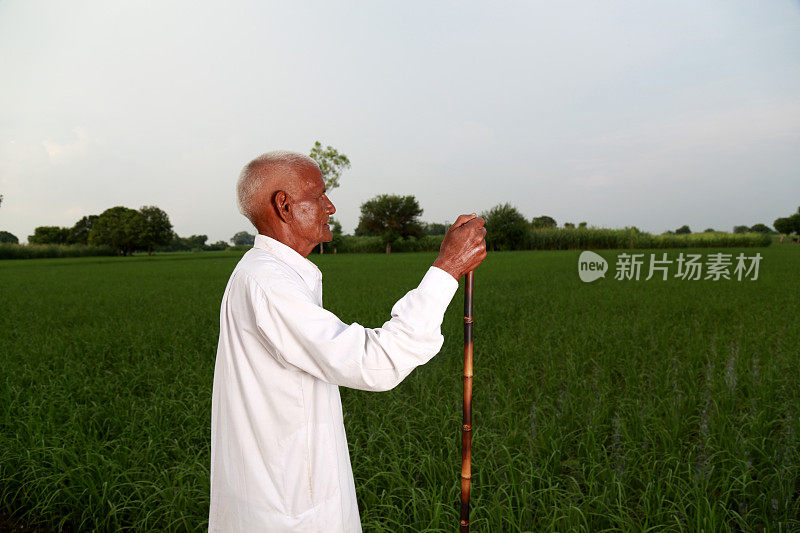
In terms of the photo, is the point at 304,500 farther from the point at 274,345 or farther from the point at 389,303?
the point at 389,303

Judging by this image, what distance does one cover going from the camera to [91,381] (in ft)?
16.7

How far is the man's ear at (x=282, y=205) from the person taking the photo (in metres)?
1.32

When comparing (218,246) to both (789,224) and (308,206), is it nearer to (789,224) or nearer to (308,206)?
(308,206)

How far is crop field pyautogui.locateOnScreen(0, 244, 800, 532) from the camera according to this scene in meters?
2.70

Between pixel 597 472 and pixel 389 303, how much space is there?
7.44m

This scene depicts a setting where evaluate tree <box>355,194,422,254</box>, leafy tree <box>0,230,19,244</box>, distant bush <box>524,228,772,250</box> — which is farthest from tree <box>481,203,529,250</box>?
leafy tree <box>0,230,19,244</box>

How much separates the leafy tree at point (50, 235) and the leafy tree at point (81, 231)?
11.3 feet

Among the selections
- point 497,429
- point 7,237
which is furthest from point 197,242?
point 497,429

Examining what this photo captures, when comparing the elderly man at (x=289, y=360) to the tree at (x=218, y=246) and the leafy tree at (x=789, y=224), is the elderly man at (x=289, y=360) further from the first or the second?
the leafy tree at (x=789, y=224)

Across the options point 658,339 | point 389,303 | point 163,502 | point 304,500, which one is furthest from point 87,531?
point 389,303

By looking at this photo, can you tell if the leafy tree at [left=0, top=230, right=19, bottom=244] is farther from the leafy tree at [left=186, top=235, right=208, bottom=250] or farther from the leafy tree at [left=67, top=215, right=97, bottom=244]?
the leafy tree at [left=186, top=235, right=208, bottom=250]

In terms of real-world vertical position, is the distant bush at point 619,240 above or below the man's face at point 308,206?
above

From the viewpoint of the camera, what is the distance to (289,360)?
114 centimetres

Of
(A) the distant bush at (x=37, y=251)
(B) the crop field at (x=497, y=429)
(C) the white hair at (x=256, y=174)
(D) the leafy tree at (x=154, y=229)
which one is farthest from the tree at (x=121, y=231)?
(C) the white hair at (x=256, y=174)
